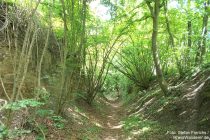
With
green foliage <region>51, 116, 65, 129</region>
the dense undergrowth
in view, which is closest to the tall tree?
the dense undergrowth

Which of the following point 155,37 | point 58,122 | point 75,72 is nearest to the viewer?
point 58,122

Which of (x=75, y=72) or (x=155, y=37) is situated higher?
(x=155, y=37)

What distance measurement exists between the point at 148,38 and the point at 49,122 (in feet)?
31.4

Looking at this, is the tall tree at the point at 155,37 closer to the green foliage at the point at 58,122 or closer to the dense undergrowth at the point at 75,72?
the dense undergrowth at the point at 75,72

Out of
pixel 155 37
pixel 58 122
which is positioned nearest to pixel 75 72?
pixel 58 122

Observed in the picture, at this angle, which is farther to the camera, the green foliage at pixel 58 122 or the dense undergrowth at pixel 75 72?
the green foliage at pixel 58 122

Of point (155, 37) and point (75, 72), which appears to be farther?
point (155, 37)

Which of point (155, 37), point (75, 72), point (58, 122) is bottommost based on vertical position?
point (58, 122)

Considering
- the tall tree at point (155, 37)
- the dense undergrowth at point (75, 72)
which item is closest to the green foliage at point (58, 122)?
the dense undergrowth at point (75, 72)

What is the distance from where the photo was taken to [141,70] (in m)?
17.1

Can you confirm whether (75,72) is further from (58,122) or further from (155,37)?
(155,37)

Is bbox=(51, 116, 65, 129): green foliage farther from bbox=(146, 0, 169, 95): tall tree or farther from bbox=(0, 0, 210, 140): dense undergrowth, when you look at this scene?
bbox=(146, 0, 169, 95): tall tree

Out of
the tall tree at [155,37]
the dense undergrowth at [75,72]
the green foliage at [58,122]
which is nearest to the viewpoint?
the dense undergrowth at [75,72]

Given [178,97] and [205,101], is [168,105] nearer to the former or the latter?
[178,97]
